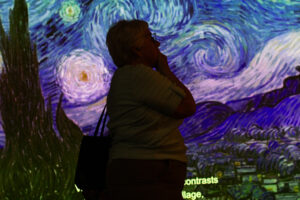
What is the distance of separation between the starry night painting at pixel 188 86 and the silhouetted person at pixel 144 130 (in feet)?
4.87

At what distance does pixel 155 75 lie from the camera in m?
1.24

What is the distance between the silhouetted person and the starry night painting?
1483mm

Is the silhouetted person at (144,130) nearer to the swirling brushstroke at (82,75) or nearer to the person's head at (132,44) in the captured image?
the person's head at (132,44)

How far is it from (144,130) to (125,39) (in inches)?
11.3

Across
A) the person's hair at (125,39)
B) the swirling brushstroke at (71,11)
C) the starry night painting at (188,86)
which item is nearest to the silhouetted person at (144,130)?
the person's hair at (125,39)

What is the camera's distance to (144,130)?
1.23 metres

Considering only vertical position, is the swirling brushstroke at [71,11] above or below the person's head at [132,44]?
above

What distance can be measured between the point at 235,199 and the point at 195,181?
28cm

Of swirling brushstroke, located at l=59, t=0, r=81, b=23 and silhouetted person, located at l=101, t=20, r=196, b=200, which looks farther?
swirling brushstroke, located at l=59, t=0, r=81, b=23

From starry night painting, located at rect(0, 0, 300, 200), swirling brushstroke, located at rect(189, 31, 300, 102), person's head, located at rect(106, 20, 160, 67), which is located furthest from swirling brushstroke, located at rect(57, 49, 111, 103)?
person's head, located at rect(106, 20, 160, 67)

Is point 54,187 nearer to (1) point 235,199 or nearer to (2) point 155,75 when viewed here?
(1) point 235,199

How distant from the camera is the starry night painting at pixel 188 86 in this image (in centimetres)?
271

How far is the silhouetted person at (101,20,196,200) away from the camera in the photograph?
120 centimetres

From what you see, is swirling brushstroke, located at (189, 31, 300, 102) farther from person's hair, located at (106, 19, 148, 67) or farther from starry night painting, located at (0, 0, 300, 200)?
person's hair, located at (106, 19, 148, 67)
